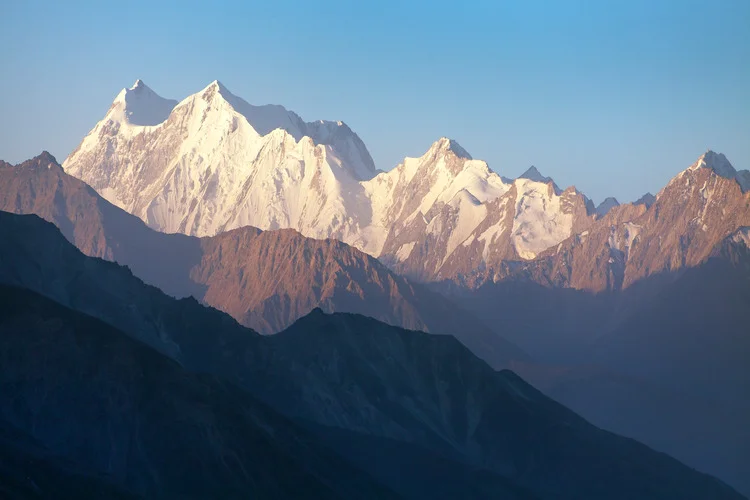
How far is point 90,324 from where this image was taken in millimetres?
169750

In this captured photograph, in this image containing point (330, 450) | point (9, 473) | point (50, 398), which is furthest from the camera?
point (330, 450)

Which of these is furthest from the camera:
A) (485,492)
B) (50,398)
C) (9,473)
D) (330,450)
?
(485,492)

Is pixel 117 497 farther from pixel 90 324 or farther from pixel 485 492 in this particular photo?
pixel 485 492

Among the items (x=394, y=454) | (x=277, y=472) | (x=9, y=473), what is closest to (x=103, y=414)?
(x=277, y=472)

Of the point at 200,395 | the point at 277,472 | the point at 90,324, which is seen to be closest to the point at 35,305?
the point at 90,324

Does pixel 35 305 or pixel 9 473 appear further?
pixel 35 305

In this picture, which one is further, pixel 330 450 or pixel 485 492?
pixel 485 492

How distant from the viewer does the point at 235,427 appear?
168 m

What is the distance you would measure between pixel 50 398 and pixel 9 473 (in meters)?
29.3

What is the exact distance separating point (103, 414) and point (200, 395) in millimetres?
11377

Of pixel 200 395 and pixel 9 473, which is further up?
pixel 200 395

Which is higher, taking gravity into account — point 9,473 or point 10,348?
point 10,348

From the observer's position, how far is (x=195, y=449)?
162 metres

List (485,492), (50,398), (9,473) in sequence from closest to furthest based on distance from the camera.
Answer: (9,473)
(50,398)
(485,492)
